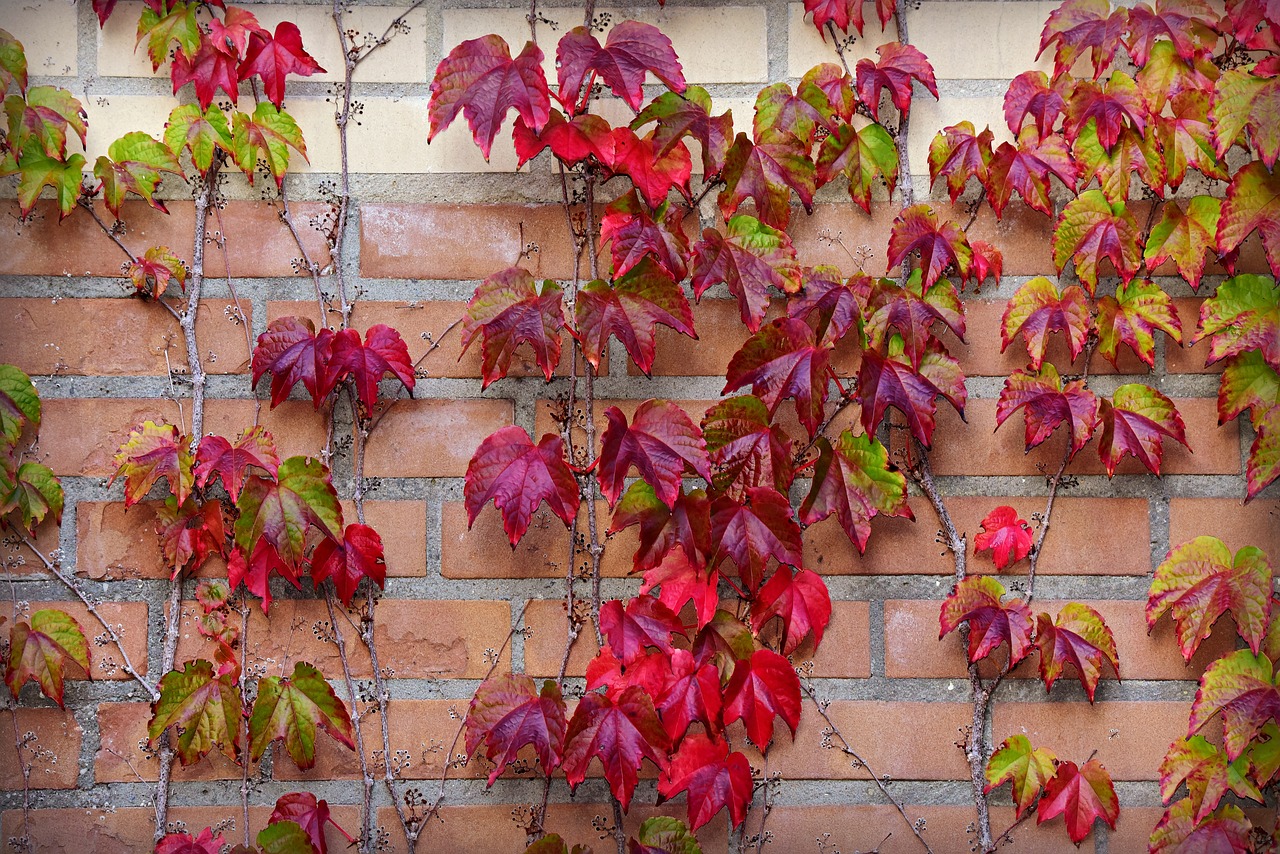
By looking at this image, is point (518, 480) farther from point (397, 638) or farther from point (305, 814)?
point (305, 814)

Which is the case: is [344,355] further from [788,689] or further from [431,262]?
[788,689]

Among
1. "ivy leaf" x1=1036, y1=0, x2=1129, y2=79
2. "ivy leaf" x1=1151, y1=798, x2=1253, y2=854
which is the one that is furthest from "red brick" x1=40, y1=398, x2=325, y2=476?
"ivy leaf" x1=1151, y1=798, x2=1253, y2=854

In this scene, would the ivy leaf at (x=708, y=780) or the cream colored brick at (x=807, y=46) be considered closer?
the ivy leaf at (x=708, y=780)

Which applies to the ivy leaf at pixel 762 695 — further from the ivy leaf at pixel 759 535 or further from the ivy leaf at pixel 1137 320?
the ivy leaf at pixel 1137 320

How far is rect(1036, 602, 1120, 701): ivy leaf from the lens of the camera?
1.18 m

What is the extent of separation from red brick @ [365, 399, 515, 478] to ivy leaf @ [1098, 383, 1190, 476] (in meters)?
0.81

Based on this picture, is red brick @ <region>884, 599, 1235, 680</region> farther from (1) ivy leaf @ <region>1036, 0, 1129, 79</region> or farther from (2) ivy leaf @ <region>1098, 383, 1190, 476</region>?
(1) ivy leaf @ <region>1036, 0, 1129, 79</region>

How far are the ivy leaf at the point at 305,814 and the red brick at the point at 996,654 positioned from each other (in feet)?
2.59

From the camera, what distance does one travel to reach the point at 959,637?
1.23m

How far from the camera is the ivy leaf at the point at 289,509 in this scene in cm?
116

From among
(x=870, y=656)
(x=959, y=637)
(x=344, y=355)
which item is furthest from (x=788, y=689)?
(x=344, y=355)

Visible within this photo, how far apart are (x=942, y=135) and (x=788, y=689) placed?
784 millimetres

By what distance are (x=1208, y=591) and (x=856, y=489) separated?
489 mm

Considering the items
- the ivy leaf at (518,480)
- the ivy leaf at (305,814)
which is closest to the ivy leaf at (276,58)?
the ivy leaf at (518,480)
